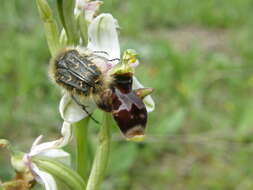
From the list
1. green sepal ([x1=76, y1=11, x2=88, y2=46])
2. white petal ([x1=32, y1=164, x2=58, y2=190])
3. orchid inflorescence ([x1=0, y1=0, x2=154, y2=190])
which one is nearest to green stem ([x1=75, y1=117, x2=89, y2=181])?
orchid inflorescence ([x1=0, y1=0, x2=154, y2=190])

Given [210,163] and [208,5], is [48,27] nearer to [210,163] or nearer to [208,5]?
[210,163]

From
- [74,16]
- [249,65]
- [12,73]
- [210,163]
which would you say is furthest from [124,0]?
[74,16]

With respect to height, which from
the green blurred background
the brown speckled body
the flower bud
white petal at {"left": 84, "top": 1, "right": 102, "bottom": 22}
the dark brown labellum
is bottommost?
the green blurred background

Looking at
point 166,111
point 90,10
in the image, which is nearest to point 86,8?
point 90,10

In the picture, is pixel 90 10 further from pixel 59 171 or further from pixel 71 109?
pixel 59 171

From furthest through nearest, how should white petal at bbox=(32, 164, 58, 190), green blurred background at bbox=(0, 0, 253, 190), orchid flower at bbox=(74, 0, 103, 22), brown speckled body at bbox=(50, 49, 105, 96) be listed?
green blurred background at bbox=(0, 0, 253, 190) < orchid flower at bbox=(74, 0, 103, 22) < white petal at bbox=(32, 164, 58, 190) < brown speckled body at bbox=(50, 49, 105, 96)

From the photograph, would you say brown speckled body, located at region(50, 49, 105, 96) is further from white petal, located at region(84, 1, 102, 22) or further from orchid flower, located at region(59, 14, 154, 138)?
white petal, located at region(84, 1, 102, 22)

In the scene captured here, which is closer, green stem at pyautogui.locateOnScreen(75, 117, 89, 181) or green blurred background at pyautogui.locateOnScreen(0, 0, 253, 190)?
green stem at pyautogui.locateOnScreen(75, 117, 89, 181)

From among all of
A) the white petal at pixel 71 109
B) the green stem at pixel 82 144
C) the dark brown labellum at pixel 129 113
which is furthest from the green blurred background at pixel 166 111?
the dark brown labellum at pixel 129 113
